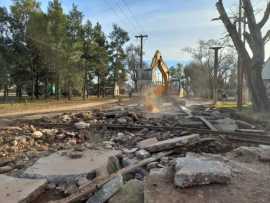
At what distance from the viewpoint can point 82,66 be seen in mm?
35656

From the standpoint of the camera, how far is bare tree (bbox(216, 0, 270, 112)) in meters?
16.8

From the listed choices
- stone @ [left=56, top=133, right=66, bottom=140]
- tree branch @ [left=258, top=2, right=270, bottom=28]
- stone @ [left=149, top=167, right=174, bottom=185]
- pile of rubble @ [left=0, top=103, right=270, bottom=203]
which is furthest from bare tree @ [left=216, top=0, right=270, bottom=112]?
stone @ [left=149, top=167, right=174, bottom=185]

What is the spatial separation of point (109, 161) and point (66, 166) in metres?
0.88

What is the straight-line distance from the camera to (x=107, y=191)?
13.3 ft

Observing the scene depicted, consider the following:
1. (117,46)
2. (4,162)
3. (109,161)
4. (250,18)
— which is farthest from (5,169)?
(117,46)

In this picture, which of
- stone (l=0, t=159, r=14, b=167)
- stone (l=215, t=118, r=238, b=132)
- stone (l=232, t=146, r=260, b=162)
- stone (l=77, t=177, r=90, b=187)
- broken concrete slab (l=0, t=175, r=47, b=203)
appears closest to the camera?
broken concrete slab (l=0, t=175, r=47, b=203)

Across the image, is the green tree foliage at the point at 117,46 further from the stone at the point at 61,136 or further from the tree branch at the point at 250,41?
the stone at the point at 61,136

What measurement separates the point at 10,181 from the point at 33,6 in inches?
1233

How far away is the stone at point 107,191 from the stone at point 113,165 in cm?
146

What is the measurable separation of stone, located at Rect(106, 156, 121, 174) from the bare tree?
525 inches

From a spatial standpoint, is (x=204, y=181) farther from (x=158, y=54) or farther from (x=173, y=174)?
(x=158, y=54)

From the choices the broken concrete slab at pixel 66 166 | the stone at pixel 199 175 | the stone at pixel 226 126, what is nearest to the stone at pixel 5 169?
the broken concrete slab at pixel 66 166

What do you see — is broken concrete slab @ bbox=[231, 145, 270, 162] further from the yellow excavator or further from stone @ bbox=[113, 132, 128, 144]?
the yellow excavator

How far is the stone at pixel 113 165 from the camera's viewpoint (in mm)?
5781
